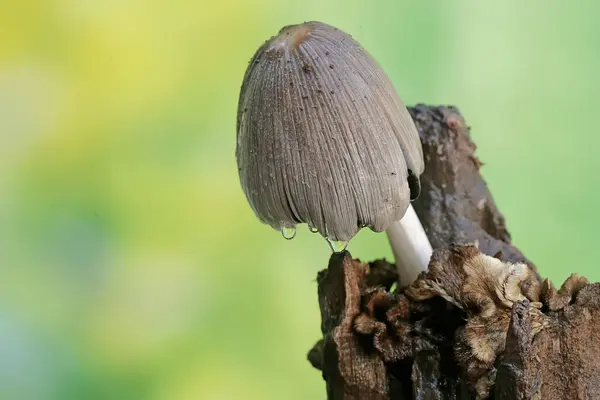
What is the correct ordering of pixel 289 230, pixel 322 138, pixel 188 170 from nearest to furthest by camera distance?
pixel 322 138 → pixel 289 230 → pixel 188 170

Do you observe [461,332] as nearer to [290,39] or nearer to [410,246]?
[410,246]

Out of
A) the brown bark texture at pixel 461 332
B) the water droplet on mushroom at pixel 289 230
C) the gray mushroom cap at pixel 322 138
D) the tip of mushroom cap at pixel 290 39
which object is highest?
the tip of mushroom cap at pixel 290 39

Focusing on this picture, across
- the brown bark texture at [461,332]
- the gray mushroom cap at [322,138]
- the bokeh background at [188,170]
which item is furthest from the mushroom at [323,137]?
the bokeh background at [188,170]

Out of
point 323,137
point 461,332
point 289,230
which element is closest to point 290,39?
point 323,137

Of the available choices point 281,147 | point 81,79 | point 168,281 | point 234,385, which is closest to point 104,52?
point 81,79

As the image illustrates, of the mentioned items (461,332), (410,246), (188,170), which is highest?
(188,170)

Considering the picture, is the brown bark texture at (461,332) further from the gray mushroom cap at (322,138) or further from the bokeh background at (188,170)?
the bokeh background at (188,170)
